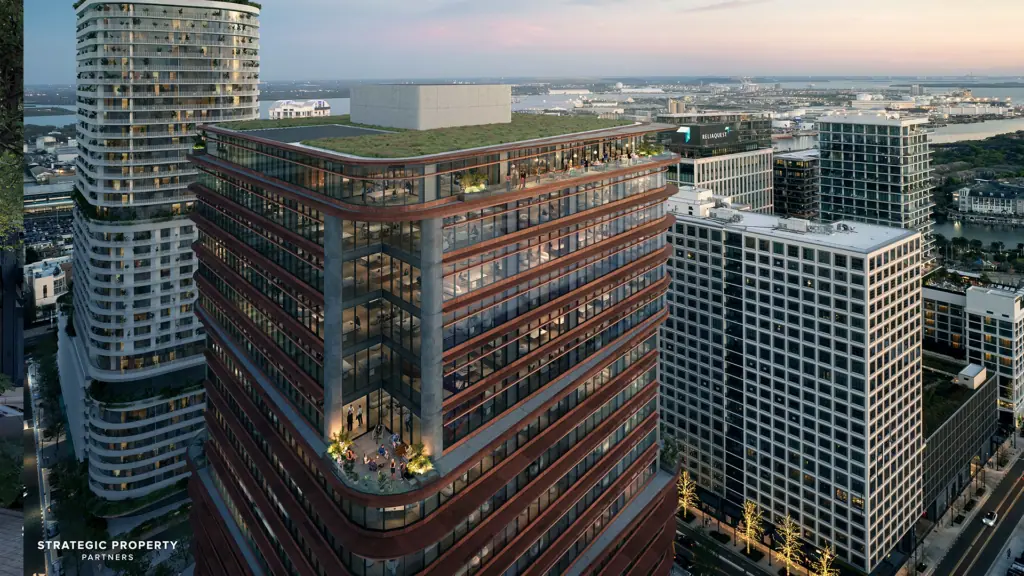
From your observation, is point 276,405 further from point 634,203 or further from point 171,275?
point 171,275

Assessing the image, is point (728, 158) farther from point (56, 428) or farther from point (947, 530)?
point (56, 428)

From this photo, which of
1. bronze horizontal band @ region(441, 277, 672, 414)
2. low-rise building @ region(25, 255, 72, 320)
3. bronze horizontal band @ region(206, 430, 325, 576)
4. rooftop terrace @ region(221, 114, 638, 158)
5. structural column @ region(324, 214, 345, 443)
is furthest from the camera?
low-rise building @ region(25, 255, 72, 320)

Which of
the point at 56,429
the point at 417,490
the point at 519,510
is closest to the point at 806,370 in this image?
the point at 519,510

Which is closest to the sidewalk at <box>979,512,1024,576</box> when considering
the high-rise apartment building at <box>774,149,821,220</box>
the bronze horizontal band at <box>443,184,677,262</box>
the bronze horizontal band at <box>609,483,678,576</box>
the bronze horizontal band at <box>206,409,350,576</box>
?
the bronze horizontal band at <box>609,483,678,576</box>

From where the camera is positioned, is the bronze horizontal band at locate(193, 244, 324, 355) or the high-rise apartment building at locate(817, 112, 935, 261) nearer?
the bronze horizontal band at locate(193, 244, 324, 355)

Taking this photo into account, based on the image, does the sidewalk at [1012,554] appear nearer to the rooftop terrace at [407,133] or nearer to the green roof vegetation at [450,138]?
the rooftop terrace at [407,133]

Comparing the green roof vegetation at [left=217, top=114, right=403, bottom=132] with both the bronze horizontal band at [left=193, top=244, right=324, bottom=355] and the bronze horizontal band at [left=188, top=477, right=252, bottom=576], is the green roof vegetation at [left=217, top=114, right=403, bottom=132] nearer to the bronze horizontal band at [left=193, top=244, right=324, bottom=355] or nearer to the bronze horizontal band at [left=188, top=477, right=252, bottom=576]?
the bronze horizontal band at [left=193, top=244, right=324, bottom=355]

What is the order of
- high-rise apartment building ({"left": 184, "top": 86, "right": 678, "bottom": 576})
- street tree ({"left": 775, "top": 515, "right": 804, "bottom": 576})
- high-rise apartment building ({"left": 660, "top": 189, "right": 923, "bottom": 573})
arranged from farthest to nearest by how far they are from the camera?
street tree ({"left": 775, "top": 515, "right": 804, "bottom": 576}) < high-rise apartment building ({"left": 660, "top": 189, "right": 923, "bottom": 573}) < high-rise apartment building ({"left": 184, "top": 86, "right": 678, "bottom": 576})
